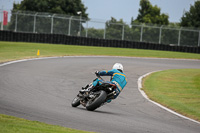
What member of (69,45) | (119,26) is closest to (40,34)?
(69,45)

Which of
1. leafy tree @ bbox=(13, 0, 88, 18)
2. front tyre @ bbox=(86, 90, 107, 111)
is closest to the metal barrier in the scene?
leafy tree @ bbox=(13, 0, 88, 18)

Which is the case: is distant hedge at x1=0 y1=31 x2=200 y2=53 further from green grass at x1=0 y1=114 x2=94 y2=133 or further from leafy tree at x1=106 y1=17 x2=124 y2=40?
green grass at x1=0 y1=114 x2=94 y2=133

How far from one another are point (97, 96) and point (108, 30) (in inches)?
1090

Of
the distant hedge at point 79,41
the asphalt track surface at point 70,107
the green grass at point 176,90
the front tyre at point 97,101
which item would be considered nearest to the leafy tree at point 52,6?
the distant hedge at point 79,41

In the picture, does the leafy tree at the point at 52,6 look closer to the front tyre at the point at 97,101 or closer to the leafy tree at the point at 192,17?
the leafy tree at the point at 192,17

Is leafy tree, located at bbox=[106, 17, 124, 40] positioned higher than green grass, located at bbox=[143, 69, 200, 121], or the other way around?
leafy tree, located at bbox=[106, 17, 124, 40]

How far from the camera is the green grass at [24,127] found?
5948 millimetres

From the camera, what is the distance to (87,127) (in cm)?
713

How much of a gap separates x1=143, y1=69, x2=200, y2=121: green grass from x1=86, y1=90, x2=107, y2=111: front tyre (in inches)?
112

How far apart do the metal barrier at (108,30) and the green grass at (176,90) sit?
55.0 ft

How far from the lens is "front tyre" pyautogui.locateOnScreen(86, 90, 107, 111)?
8969 millimetres

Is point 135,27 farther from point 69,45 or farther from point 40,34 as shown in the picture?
point 40,34

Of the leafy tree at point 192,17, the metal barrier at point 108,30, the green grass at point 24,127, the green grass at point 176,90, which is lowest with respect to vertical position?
the green grass at point 176,90

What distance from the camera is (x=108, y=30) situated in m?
36.5
